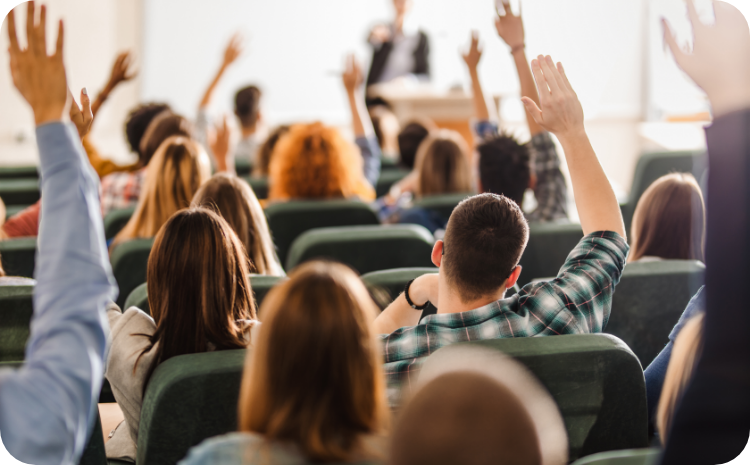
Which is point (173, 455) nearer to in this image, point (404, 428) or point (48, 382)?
point (48, 382)

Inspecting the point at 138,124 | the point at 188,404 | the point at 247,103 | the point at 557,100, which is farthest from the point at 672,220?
the point at 247,103

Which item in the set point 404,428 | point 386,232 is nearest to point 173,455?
point 404,428

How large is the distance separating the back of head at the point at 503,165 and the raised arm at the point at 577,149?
1094mm

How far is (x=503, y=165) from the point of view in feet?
8.59

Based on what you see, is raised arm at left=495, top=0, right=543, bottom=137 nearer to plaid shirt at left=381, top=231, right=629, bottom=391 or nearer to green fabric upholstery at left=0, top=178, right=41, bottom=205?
plaid shirt at left=381, top=231, right=629, bottom=391

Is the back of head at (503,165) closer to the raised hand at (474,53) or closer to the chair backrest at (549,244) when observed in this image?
the chair backrest at (549,244)

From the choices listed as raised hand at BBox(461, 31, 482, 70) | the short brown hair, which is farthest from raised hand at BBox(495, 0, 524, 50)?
raised hand at BBox(461, 31, 482, 70)

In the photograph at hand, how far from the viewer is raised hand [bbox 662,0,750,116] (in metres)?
0.83

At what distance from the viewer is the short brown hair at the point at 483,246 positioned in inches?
55.7

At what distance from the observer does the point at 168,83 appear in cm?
741

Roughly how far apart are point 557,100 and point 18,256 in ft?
5.59

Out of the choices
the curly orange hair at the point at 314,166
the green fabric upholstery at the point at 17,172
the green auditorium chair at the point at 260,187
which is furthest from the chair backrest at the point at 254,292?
the green fabric upholstery at the point at 17,172

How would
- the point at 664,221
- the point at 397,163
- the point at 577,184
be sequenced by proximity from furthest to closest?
the point at 397,163 → the point at 664,221 → the point at 577,184

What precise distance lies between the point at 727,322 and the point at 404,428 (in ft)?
1.25
